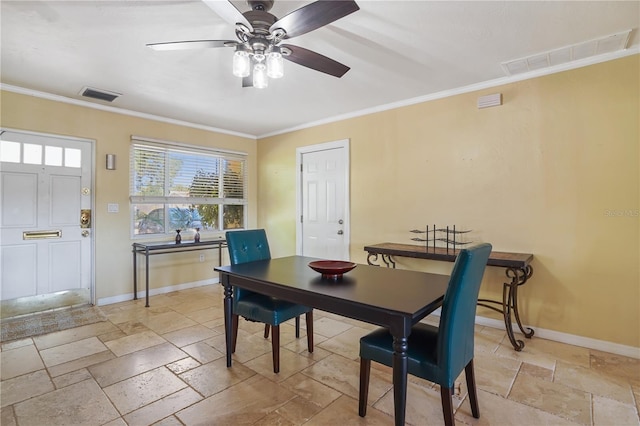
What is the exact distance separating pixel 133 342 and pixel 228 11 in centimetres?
274

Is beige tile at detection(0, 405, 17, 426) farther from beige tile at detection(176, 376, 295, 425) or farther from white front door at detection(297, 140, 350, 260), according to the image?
white front door at detection(297, 140, 350, 260)

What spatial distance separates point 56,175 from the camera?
142 inches

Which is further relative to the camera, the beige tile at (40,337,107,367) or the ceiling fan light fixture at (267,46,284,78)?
the beige tile at (40,337,107,367)

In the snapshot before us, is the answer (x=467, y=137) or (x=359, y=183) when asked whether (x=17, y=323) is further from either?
(x=467, y=137)

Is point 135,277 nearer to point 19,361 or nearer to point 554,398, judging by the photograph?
point 19,361

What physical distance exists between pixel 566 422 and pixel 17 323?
4644mm

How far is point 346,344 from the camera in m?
2.79

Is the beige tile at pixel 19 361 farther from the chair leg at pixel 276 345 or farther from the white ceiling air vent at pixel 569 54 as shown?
the white ceiling air vent at pixel 569 54

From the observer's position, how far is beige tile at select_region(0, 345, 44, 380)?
2.31 meters

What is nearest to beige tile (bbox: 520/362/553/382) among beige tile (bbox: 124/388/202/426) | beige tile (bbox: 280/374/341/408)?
beige tile (bbox: 280/374/341/408)

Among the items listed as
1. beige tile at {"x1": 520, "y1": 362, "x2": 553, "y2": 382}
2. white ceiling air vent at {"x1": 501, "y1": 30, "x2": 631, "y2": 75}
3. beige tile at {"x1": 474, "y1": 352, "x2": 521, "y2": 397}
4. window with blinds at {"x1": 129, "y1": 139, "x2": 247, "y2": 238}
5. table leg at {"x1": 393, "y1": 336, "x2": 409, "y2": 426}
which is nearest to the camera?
table leg at {"x1": 393, "y1": 336, "x2": 409, "y2": 426}

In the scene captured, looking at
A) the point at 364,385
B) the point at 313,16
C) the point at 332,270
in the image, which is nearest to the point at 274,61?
the point at 313,16

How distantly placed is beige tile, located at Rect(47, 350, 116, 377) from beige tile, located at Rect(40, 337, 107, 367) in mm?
58

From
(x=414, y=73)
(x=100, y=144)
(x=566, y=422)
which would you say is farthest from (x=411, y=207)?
(x=100, y=144)
